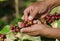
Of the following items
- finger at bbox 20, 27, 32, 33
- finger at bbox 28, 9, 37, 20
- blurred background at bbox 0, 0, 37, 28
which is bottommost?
finger at bbox 20, 27, 32, 33

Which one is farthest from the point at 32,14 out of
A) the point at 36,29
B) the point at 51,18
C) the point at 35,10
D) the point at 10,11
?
the point at 10,11

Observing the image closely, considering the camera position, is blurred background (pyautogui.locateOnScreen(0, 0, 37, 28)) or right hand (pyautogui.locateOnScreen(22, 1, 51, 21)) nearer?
right hand (pyautogui.locateOnScreen(22, 1, 51, 21))

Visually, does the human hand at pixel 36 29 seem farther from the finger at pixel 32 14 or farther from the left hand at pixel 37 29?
the finger at pixel 32 14

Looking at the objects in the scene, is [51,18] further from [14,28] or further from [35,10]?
[14,28]

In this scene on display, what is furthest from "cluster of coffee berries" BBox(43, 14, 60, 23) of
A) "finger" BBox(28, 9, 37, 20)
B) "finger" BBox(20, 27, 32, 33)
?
"finger" BBox(20, 27, 32, 33)

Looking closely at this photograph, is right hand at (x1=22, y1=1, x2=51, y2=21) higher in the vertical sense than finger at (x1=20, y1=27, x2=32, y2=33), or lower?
higher

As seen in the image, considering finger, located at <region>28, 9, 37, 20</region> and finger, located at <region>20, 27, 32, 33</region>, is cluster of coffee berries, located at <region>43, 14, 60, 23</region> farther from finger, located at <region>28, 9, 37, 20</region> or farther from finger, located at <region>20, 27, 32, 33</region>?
finger, located at <region>20, 27, 32, 33</region>

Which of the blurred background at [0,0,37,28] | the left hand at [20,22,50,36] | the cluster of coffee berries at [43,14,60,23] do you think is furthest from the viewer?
the blurred background at [0,0,37,28]

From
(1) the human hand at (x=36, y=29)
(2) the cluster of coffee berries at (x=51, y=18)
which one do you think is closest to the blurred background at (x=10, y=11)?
(2) the cluster of coffee berries at (x=51, y=18)
